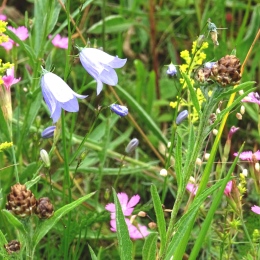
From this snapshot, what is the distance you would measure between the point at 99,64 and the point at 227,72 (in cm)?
32

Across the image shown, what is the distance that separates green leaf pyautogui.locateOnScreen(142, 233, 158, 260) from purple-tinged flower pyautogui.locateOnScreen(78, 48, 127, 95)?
331 millimetres

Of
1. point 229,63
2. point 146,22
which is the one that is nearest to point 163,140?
point 146,22

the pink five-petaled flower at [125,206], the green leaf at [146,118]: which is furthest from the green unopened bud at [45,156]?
the green leaf at [146,118]

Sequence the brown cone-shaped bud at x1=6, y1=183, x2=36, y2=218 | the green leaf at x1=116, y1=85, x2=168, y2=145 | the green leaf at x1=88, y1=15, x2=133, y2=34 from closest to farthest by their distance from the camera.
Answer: the brown cone-shaped bud at x1=6, y1=183, x2=36, y2=218 → the green leaf at x1=116, y1=85, x2=168, y2=145 → the green leaf at x1=88, y1=15, x2=133, y2=34

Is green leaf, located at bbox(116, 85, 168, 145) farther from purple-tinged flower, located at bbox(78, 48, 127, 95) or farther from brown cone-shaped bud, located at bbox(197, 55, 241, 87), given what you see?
brown cone-shaped bud, located at bbox(197, 55, 241, 87)

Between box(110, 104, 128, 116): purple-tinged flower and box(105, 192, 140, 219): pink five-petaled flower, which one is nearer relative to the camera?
box(110, 104, 128, 116): purple-tinged flower

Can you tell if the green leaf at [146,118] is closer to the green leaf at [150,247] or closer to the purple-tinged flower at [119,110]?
the purple-tinged flower at [119,110]

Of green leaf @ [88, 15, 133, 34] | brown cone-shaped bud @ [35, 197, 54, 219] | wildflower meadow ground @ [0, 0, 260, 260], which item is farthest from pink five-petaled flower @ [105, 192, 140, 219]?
green leaf @ [88, 15, 133, 34]

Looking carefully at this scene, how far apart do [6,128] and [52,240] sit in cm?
37

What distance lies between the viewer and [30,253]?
996mm

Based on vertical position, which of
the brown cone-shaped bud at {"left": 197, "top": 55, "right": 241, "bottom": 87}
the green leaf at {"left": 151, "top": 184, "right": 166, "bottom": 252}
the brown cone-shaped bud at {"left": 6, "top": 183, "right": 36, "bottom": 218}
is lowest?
the green leaf at {"left": 151, "top": 184, "right": 166, "bottom": 252}

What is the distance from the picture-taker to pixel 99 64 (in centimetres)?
124

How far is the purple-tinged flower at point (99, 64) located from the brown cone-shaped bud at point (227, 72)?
0.86ft

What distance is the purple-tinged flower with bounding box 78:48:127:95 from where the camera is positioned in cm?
123
